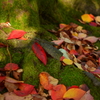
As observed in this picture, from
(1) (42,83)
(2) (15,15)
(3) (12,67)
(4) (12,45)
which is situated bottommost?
(1) (42,83)

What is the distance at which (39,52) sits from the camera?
7.82 ft

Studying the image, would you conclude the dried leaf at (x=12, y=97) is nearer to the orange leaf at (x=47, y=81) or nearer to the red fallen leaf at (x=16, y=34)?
the orange leaf at (x=47, y=81)

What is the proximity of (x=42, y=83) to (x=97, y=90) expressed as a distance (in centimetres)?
64

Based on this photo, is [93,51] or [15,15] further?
[93,51]

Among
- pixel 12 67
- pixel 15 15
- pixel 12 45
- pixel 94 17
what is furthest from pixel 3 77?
pixel 94 17

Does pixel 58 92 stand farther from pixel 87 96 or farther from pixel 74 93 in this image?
pixel 87 96

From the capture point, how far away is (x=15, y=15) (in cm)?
270

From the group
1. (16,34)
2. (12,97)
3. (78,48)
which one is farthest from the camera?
(78,48)

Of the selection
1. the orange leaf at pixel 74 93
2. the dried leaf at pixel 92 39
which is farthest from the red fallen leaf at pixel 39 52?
the dried leaf at pixel 92 39

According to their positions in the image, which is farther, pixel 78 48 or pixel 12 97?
pixel 78 48

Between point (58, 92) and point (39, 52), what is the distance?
0.57 meters

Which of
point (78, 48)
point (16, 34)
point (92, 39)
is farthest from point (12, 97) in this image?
point (92, 39)

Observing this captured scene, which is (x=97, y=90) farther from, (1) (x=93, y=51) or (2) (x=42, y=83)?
(1) (x=93, y=51)

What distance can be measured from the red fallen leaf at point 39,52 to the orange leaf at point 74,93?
1.57ft
